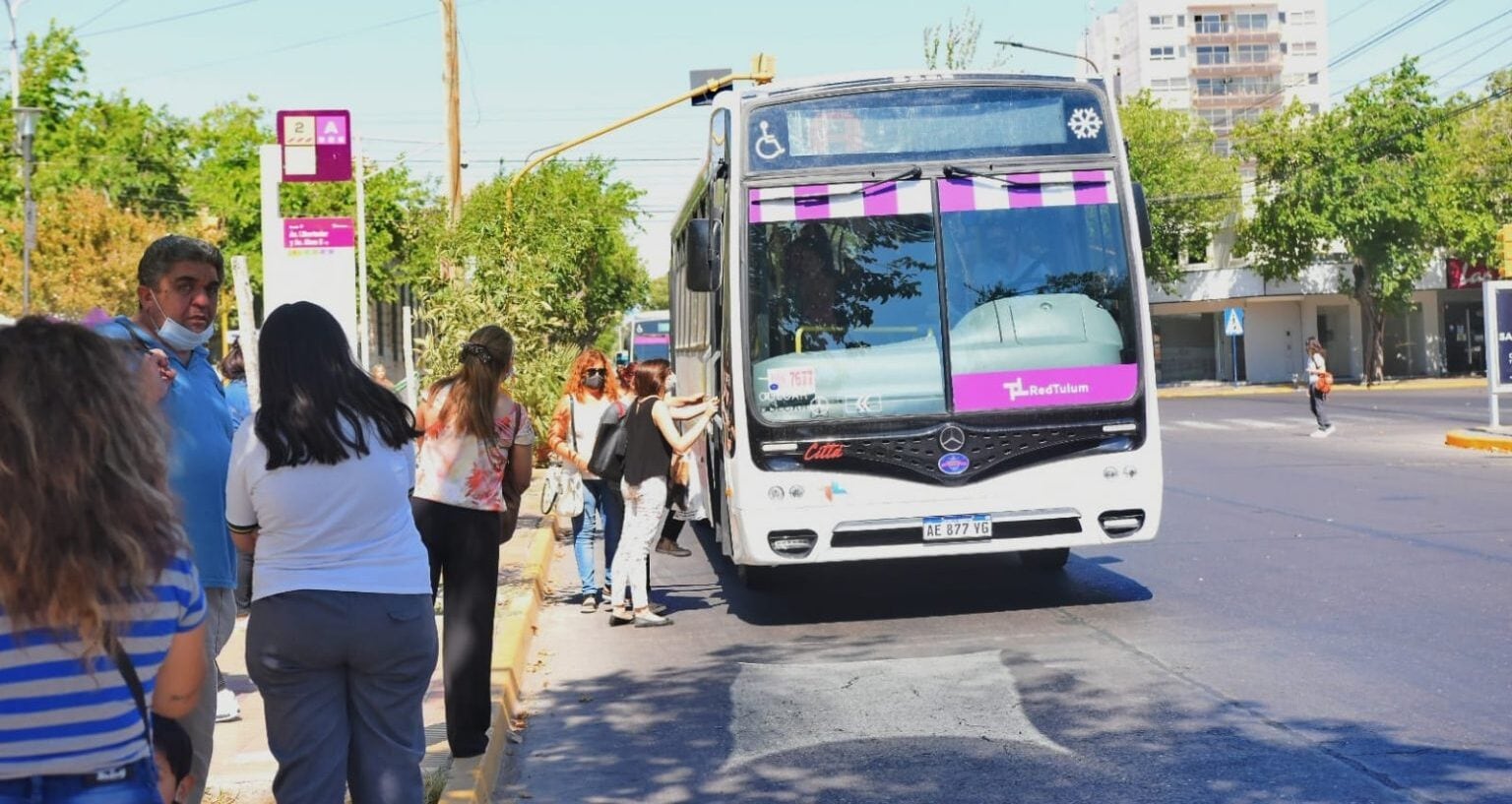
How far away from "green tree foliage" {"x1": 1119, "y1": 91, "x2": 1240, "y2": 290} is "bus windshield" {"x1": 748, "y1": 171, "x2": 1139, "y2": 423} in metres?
55.1

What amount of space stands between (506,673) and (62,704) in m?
5.59

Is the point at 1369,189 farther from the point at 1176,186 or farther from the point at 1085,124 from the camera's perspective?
the point at 1085,124

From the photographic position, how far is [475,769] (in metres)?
6.23

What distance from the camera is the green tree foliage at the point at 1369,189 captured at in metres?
55.3

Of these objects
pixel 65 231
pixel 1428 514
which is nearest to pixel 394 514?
pixel 1428 514

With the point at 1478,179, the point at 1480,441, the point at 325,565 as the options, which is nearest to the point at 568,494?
the point at 325,565

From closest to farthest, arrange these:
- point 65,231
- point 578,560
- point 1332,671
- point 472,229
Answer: point 1332,671 < point 578,560 < point 472,229 < point 65,231

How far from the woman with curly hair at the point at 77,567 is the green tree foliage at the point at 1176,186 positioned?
63.2m

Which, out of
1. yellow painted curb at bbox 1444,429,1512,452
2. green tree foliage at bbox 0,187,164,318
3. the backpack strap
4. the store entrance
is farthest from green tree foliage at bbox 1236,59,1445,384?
the backpack strap

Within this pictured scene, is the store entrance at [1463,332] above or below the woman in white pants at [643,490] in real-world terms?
above

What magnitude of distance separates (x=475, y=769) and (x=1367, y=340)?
56.0m

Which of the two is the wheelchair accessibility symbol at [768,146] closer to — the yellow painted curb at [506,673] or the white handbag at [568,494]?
the white handbag at [568,494]

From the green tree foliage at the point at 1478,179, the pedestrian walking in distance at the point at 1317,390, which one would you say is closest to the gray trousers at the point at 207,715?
the pedestrian walking in distance at the point at 1317,390

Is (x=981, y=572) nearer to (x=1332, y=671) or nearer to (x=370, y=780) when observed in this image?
(x=1332, y=671)
